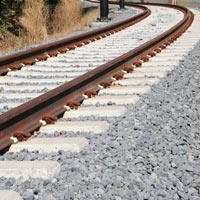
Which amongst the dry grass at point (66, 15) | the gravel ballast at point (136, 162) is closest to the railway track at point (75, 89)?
the gravel ballast at point (136, 162)

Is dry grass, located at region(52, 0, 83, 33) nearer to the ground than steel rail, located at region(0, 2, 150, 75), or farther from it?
nearer to the ground

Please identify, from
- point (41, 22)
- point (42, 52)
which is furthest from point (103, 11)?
point (42, 52)

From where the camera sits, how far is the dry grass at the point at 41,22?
13.2m

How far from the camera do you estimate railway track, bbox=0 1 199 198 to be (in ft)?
12.9

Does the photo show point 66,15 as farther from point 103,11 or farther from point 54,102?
point 54,102

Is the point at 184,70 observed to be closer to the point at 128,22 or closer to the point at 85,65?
the point at 85,65

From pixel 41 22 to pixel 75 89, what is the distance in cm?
889

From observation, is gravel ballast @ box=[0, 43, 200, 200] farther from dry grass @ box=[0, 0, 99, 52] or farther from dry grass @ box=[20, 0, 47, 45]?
dry grass @ box=[20, 0, 47, 45]

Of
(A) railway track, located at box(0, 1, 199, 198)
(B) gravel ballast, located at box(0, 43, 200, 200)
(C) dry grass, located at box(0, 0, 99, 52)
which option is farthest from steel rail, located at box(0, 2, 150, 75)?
(B) gravel ballast, located at box(0, 43, 200, 200)

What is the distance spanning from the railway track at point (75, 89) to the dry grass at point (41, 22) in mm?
3671

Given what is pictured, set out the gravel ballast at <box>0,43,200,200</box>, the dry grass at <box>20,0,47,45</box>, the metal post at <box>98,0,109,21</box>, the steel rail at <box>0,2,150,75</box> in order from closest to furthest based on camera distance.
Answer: the gravel ballast at <box>0,43,200,200</box>, the steel rail at <box>0,2,150,75</box>, the dry grass at <box>20,0,47,45</box>, the metal post at <box>98,0,109,21</box>

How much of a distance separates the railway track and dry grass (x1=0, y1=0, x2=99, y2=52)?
3671 mm

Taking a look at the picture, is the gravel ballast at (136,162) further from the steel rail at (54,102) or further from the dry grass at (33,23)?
the dry grass at (33,23)

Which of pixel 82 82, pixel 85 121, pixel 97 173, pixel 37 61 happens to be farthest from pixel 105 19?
pixel 97 173
